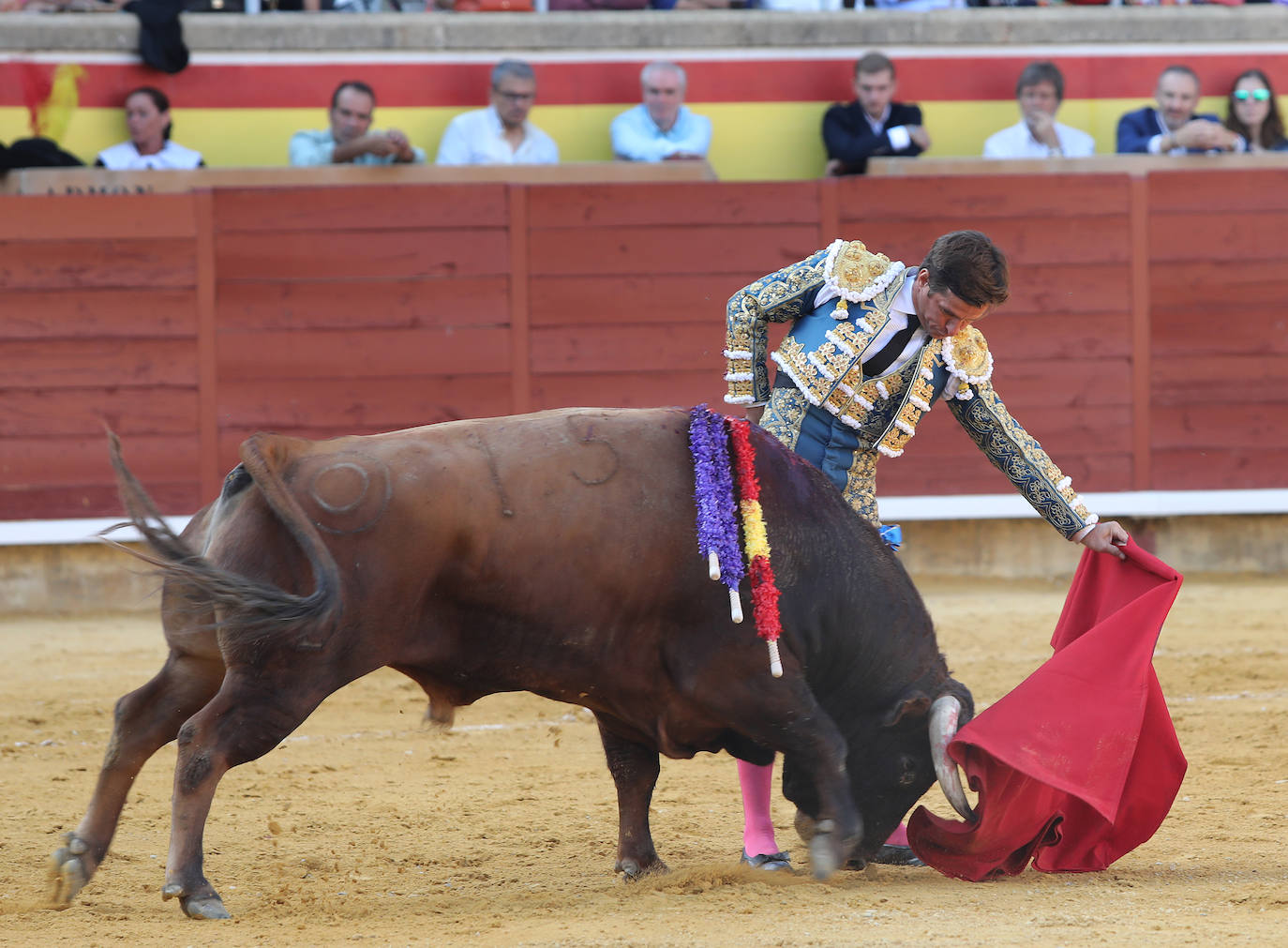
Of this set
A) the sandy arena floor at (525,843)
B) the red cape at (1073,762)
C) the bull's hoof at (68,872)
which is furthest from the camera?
the red cape at (1073,762)

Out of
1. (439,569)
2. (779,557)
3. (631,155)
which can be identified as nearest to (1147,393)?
(631,155)

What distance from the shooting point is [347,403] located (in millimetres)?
6879

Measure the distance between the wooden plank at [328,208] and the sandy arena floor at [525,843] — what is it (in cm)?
207

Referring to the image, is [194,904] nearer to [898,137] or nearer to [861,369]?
[861,369]

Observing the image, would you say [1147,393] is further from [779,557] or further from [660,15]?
[779,557]

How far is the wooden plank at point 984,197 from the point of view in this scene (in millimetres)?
7109

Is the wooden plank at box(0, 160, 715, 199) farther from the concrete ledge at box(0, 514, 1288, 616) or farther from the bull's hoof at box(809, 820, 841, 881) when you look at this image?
the bull's hoof at box(809, 820, 841, 881)

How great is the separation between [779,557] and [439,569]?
0.65 m

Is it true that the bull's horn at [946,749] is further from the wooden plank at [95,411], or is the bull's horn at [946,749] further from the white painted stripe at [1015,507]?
the wooden plank at [95,411]

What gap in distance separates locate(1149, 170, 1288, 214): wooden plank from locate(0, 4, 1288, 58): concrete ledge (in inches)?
34.1

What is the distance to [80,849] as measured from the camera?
2.92 m

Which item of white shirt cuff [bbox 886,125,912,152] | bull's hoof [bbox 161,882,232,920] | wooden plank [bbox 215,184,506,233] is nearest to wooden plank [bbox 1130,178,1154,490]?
white shirt cuff [bbox 886,125,912,152]

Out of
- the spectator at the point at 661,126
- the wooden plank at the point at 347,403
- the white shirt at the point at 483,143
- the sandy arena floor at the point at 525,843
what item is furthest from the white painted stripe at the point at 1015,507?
the white shirt at the point at 483,143

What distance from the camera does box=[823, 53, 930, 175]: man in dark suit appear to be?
→ 716cm
